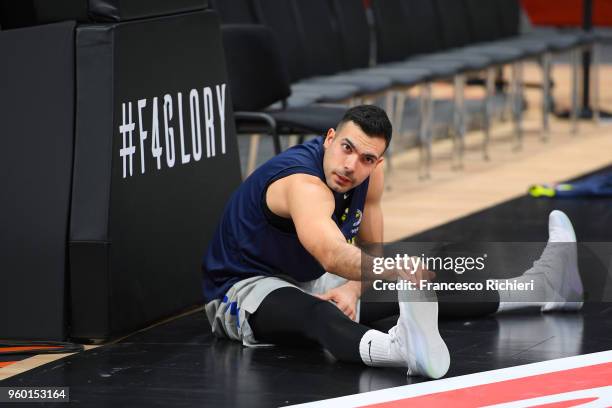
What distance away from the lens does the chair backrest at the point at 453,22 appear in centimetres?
925

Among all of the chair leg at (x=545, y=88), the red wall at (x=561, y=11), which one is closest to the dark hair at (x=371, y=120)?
the chair leg at (x=545, y=88)

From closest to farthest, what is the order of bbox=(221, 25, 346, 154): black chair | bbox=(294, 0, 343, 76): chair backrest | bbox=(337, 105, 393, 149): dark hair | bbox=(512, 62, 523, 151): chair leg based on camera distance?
bbox=(337, 105, 393, 149): dark hair, bbox=(221, 25, 346, 154): black chair, bbox=(294, 0, 343, 76): chair backrest, bbox=(512, 62, 523, 151): chair leg

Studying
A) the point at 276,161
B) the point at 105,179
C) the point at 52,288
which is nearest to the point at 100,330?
the point at 52,288

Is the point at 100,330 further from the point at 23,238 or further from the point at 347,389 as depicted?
the point at 347,389

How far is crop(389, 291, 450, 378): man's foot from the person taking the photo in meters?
3.58

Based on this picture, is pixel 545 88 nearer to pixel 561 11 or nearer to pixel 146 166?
pixel 561 11

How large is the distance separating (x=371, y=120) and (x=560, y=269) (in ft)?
3.03

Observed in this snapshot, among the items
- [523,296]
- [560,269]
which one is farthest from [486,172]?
[560,269]

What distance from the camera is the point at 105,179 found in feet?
14.0

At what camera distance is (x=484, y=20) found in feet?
32.1

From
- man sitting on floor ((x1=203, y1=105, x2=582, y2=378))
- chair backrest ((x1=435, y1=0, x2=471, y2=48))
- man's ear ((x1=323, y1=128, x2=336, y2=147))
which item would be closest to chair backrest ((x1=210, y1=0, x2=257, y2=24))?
chair backrest ((x1=435, y1=0, x2=471, y2=48))

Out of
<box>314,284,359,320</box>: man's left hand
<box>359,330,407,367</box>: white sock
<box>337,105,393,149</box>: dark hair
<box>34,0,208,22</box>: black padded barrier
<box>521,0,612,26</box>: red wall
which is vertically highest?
<box>521,0,612,26</box>: red wall

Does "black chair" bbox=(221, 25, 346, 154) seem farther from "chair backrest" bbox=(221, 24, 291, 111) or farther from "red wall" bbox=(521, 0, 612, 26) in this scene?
"red wall" bbox=(521, 0, 612, 26)

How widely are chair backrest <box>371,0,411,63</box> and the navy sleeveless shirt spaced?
14.5 ft
